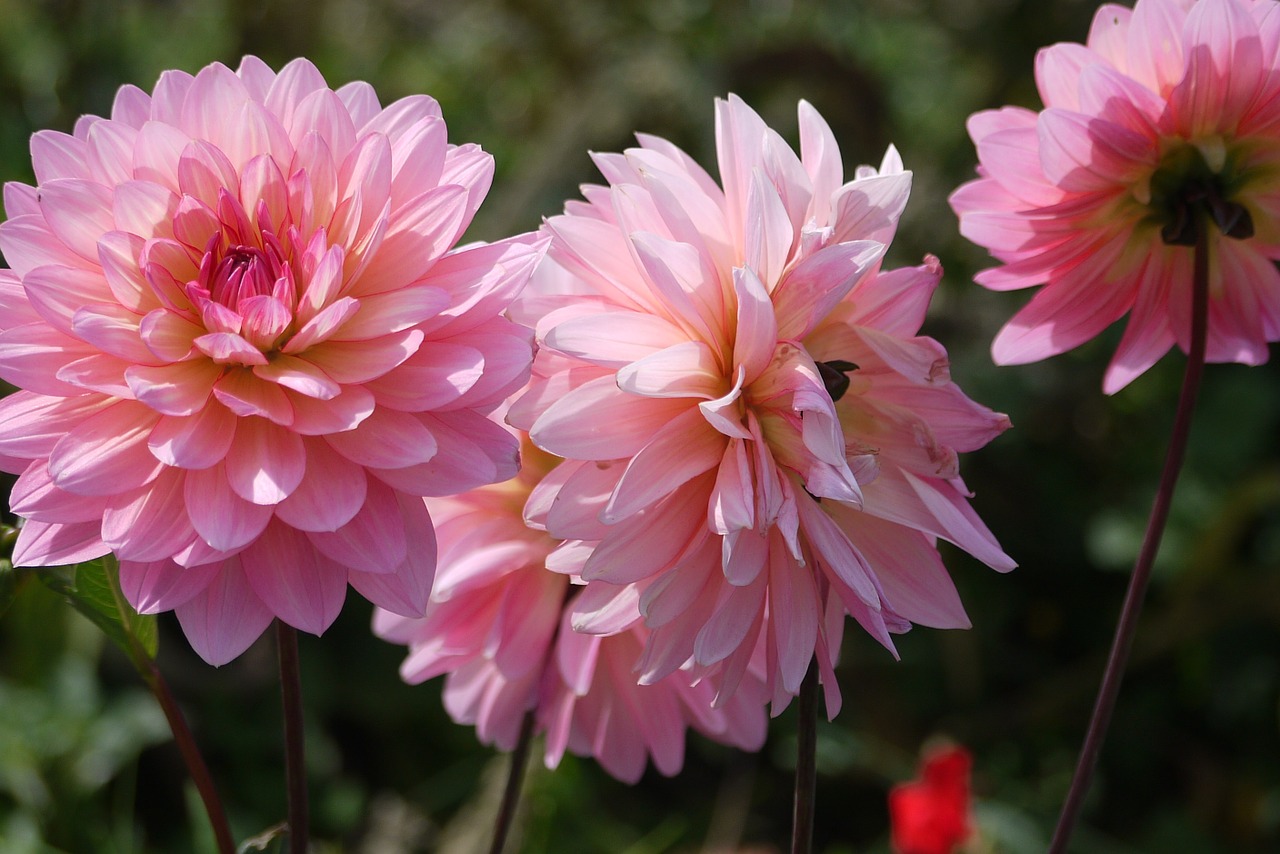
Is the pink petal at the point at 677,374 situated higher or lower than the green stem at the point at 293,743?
higher

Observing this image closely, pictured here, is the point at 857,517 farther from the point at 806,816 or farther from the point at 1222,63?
the point at 1222,63

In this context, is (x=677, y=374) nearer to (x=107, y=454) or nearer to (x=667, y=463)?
(x=667, y=463)

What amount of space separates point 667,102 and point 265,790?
1288 millimetres

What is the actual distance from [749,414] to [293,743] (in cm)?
22

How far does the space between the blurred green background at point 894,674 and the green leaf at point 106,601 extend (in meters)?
0.80

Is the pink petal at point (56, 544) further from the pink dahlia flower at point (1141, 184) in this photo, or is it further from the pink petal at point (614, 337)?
the pink dahlia flower at point (1141, 184)

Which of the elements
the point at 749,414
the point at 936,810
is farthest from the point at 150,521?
the point at 936,810

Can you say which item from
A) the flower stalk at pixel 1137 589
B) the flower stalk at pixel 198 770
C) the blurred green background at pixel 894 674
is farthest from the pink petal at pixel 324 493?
the blurred green background at pixel 894 674

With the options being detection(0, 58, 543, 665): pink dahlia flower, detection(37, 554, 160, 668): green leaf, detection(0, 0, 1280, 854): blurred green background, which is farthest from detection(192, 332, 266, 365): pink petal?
detection(0, 0, 1280, 854): blurred green background

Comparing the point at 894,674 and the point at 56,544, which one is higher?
the point at 56,544

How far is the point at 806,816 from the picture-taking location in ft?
1.33

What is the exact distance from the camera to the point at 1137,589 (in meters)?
0.46

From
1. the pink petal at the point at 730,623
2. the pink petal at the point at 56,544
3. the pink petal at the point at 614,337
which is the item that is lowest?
the pink petal at the point at 730,623

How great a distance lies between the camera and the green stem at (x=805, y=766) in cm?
41
